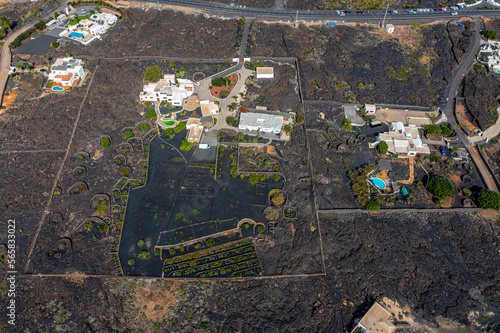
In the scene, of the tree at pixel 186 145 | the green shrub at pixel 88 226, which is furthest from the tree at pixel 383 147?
the green shrub at pixel 88 226

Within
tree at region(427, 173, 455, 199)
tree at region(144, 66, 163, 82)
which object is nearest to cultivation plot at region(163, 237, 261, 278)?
tree at region(427, 173, 455, 199)

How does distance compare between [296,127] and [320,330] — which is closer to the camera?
[320,330]

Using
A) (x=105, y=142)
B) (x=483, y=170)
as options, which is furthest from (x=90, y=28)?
(x=483, y=170)

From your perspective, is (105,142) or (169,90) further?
(169,90)

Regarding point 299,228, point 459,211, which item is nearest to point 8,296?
point 299,228

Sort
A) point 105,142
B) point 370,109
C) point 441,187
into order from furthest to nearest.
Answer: point 370,109, point 105,142, point 441,187

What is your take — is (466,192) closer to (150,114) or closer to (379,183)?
(379,183)

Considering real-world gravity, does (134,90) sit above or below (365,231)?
above

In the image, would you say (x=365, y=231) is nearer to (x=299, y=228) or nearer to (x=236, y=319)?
(x=299, y=228)
